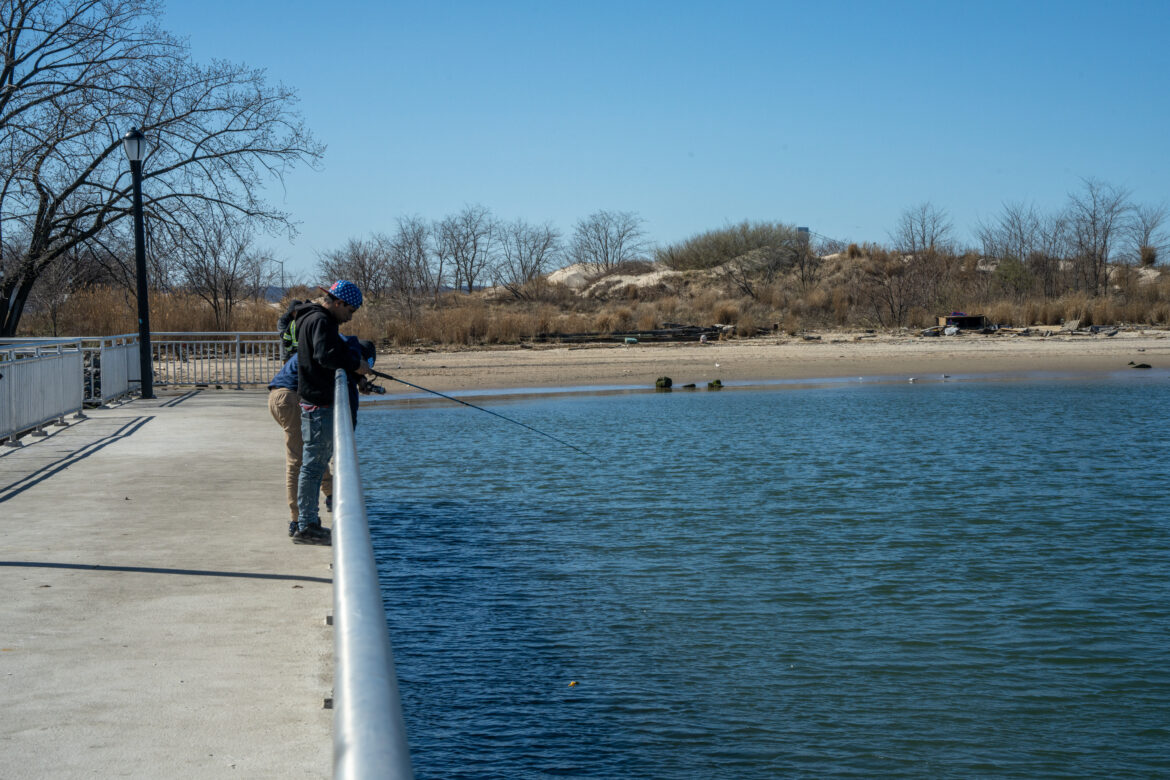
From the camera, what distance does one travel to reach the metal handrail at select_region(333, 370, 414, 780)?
1226 mm

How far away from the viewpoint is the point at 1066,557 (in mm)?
11289

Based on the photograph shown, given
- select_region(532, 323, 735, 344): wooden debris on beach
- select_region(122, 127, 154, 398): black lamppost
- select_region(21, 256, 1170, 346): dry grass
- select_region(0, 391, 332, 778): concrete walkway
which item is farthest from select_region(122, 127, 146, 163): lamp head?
select_region(532, 323, 735, 344): wooden debris on beach

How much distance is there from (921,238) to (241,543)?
62025mm

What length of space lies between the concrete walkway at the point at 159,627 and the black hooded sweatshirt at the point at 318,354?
3.57 ft

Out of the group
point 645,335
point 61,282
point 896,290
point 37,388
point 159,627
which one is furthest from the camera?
point 896,290

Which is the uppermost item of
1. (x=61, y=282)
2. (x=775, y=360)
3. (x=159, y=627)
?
(x=61, y=282)

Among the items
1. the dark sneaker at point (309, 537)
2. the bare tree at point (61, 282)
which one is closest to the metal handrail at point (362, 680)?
the dark sneaker at point (309, 537)

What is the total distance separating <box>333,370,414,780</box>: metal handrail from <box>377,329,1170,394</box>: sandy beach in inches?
1061

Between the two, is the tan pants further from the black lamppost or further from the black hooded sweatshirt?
the black lamppost

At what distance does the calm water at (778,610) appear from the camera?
21.8 ft

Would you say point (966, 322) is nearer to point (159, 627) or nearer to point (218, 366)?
point (218, 366)

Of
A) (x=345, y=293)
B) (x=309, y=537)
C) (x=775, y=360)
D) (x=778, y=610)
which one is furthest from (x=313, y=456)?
(x=775, y=360)

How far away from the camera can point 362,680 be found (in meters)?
1.40

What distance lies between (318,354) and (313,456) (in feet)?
2.84
